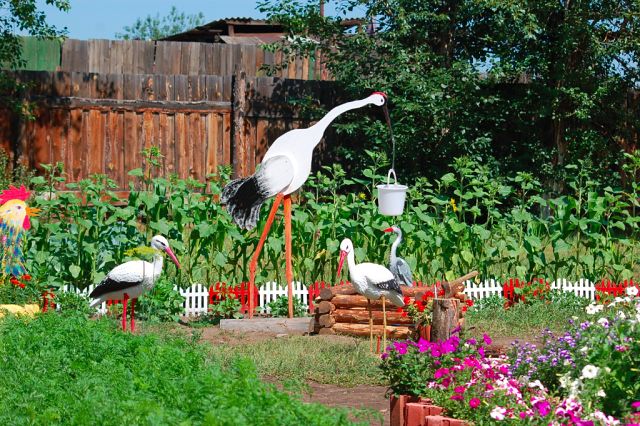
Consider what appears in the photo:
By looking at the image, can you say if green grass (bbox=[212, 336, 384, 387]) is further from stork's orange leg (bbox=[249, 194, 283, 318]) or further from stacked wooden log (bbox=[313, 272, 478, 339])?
stork's orange leg (bbox=[249, 194, 283, 318])

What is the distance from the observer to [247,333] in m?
9.78

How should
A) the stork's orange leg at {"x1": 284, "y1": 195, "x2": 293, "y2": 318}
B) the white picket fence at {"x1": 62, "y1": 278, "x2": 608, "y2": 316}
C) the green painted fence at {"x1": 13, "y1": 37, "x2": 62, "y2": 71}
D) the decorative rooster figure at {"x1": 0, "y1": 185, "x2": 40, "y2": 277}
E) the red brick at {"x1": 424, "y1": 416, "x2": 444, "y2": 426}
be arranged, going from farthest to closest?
the green painted fence at {"x1": 13, "y1": 37, "x2": 62, "y2": 71} < the white picket fence at {"x1": 62, "y1": 278, "x2": 608, "y2": 316} < the stork's orange leg at {"x1": 284, "y1": 195, "x2": 293, "y2": 318} < the decorative rooster figure at {"x1": 0, "y1": 185, "x2": 40, "y2": 277} < the red brick at {"x1": 424, "y1": 416, "x2": 444, "y2": 426}

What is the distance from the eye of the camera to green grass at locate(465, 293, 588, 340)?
32.2ft

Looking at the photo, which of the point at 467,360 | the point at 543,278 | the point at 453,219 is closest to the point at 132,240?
the point at 453,219

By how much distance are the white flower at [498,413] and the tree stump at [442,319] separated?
1960mm

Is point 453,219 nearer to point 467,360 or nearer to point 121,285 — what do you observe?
point 121,285

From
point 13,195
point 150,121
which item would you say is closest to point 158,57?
point 150,121

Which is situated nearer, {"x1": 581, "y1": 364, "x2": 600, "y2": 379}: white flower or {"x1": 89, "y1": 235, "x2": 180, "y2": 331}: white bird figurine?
{"x1": 581, "y1": 364, "x2": 600, "y2": 379}: white flower

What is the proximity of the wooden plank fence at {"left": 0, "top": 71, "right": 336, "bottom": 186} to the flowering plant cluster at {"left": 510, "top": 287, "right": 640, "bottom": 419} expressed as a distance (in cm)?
1048

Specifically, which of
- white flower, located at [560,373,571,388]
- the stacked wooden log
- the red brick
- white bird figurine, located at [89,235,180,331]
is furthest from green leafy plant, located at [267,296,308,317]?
white flower, located at [560,373,571,388]

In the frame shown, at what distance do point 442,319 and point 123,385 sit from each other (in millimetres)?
2323

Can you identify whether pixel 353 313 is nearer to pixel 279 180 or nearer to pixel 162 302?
pixel 279 180

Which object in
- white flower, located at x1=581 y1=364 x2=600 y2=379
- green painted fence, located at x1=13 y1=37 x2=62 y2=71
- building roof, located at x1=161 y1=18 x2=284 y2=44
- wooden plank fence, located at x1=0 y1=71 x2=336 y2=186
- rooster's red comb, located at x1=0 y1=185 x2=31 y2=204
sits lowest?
white flower, located at x1=581 y1=364 x2=600 y2=379

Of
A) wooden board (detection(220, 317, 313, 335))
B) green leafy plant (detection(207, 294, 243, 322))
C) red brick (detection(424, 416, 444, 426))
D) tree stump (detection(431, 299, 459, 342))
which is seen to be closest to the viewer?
red brick (detection(424, 416, 444, 426))
